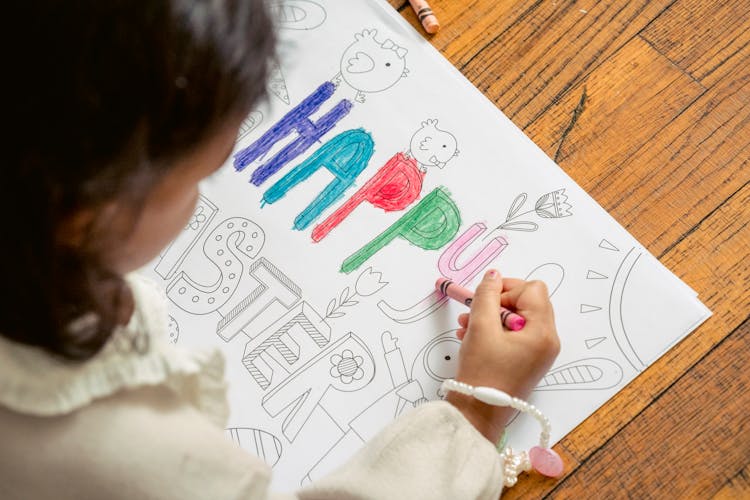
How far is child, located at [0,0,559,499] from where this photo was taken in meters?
0.31

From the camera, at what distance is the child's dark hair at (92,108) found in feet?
1.00

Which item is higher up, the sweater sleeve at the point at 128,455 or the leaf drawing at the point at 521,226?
the leaf drawing at the point at 521,226

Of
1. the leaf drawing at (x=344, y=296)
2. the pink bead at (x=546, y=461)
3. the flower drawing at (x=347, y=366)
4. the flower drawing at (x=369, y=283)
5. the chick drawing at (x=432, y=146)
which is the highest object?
the chick drawing at (x=432, y=146)

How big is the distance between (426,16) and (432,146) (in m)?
0.13

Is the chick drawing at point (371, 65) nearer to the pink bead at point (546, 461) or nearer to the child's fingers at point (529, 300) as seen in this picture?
the child's fingers at point (529, 300)

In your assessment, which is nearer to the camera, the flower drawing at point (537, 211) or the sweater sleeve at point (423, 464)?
the sweater sleeve at point (423, 464)

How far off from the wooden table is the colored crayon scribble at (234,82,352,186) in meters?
0.12

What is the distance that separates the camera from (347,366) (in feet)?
2.08

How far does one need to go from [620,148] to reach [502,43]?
15cm

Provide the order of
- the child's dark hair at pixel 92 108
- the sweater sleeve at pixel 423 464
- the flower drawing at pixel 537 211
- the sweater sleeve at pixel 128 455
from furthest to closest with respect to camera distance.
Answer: the flower drawing at pixel 537 211, the sweater sleeve at pixel 423 464, the sweater sleeve at pixel 128 455, the child's dark hair at pixel 92 108

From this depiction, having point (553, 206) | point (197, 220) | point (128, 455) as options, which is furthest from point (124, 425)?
point (553, 206)

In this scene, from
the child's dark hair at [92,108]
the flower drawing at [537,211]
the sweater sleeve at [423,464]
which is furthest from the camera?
the flower drawing at [537,211]

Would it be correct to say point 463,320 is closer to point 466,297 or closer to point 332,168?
point 466,297

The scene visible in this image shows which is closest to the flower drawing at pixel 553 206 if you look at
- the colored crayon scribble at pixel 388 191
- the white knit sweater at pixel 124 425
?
the colored crayon scribble at pixel 388 191
